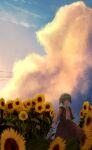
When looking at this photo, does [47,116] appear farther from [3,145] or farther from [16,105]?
[3,145]

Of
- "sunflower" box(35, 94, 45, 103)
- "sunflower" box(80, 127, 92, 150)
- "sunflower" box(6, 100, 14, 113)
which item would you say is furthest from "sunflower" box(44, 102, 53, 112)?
"sunflower" box(80, 127, 92, 150)

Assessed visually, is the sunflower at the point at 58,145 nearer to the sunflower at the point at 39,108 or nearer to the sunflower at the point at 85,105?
the sunflower at the point at 39,108

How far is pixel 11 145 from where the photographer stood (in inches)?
47.7

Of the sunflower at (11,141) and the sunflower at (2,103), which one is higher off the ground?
the sunflower at (2,103)

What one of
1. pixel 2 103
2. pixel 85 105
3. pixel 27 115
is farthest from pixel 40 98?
pixel 85 105

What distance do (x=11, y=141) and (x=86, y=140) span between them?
0.38 meters

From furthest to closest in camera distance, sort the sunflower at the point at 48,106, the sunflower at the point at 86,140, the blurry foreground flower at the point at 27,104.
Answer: the blurry foreground flower at the point at 27,104
the sunflower at the point at 48,106
the sunflower at the point at 86,140

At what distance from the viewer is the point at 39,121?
25.3ft

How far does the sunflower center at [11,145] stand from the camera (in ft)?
3.93

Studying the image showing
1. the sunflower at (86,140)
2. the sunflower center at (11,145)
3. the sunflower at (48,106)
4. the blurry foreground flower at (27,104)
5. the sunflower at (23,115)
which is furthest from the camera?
the blurry foreground flower at (27,104)

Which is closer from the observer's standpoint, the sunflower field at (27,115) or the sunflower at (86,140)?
the sunflower at (86,140)

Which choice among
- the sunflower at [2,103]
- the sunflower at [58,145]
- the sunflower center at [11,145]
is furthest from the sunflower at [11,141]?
the sunflower at [2,103]

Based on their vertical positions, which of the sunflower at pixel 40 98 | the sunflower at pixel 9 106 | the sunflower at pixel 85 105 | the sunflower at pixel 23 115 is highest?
the sunflower at pixel 40 98

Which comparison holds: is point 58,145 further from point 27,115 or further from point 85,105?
point 85,105
